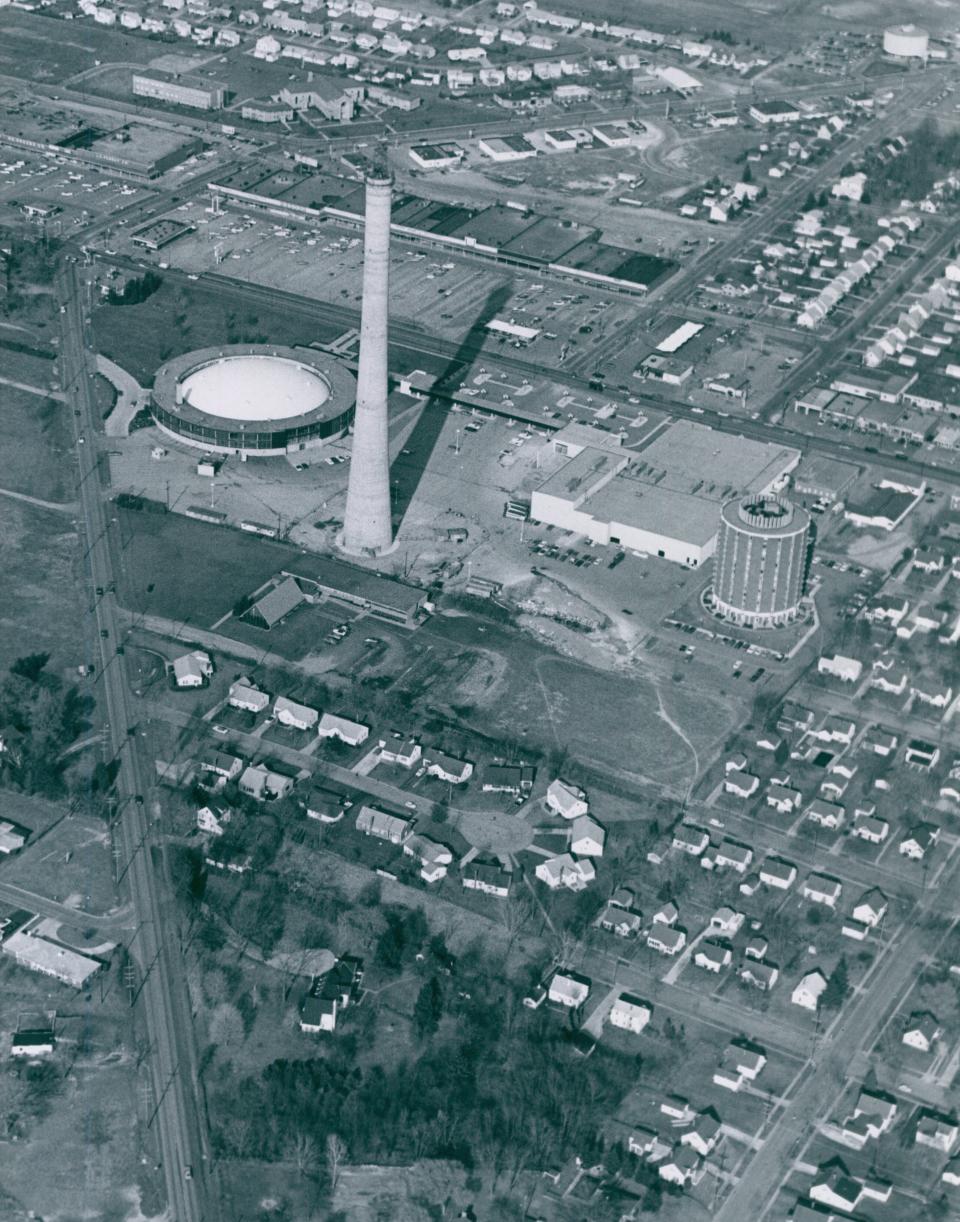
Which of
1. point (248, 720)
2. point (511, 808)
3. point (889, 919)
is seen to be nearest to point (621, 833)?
point (511, 808)

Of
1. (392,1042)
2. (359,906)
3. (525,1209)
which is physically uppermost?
(359,906)

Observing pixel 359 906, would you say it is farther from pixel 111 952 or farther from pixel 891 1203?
pixel 891 1203

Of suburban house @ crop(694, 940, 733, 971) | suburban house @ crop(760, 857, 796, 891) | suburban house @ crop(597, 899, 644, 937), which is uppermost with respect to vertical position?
suburban house @ crop(760, 857, 796, 891)

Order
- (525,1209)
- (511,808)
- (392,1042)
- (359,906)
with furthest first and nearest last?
(511,808), (359,906), (392,1042), (525,1209)

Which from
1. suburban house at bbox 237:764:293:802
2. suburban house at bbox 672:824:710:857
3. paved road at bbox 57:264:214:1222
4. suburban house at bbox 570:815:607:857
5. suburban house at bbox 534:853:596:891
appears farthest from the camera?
suburban house at bbox 237:764:293:802

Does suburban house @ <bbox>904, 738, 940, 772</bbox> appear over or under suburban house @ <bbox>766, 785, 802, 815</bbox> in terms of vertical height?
over

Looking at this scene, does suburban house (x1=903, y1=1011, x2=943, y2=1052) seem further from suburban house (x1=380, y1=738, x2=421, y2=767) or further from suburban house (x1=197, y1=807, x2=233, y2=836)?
suburban house (x1=197, y1=807, x2=233, y2=836)

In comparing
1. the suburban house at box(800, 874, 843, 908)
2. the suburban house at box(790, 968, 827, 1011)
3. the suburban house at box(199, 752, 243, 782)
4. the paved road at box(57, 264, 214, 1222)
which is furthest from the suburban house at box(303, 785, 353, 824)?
the suburban house at box(790, 968, 827, 1011)

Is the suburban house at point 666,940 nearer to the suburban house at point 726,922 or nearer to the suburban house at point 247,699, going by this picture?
the suburban house at point 726,922
